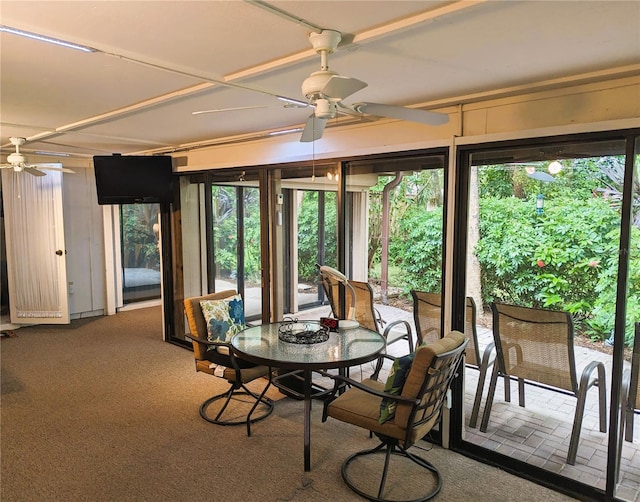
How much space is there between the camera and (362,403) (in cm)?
286

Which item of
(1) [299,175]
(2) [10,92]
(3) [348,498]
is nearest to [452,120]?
(1) [299,175]

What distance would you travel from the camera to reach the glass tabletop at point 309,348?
110 inches

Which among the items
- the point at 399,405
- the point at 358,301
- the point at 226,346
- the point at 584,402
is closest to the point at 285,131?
the point at 358,301

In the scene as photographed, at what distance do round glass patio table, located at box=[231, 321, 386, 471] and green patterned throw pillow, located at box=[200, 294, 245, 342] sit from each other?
18.6 inches

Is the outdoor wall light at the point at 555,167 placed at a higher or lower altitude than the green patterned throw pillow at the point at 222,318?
higher

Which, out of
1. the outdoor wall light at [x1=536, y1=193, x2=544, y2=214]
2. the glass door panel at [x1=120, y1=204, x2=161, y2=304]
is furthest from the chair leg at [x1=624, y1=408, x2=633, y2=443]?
the glass door panel at [x1=120, y1=204, x2=161, y2=304]

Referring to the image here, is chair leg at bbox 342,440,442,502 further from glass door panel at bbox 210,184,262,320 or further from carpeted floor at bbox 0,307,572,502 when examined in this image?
glass door panel at bbox 210,184,262,320

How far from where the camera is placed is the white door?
6.34 m

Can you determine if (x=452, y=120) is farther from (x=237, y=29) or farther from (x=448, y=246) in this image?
(x=237, y=29)

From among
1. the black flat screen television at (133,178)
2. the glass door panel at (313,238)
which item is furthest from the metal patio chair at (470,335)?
the black flat screen television at (133,178)

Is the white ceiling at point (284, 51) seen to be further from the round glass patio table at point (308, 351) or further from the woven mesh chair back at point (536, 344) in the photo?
the round glass patio table at point (308, 351)

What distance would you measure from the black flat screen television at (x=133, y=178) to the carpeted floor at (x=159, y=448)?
6.27 feet

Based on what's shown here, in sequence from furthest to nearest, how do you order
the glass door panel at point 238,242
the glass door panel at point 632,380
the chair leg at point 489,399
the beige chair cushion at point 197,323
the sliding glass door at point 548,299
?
the glass door panel at point 238,242
the beige chair cushion at point 197,323
the chair leg at point 489,399
the sliding glass door at point 548,299
the glass door panel at point 632,380

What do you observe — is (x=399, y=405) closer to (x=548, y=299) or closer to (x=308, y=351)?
(x=308, y=351)
